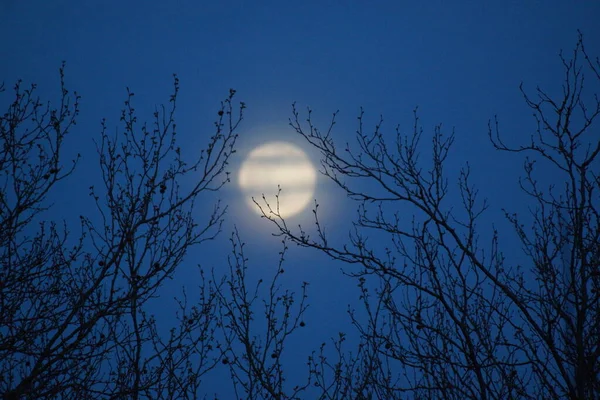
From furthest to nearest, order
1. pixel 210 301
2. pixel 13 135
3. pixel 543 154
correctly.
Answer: pixel 210 301 → pixel 13 135 → pixel 543 154

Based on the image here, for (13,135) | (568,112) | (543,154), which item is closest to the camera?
(568,112)

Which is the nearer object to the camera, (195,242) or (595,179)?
(595,179)

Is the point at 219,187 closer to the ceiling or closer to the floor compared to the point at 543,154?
closer to the ceiling

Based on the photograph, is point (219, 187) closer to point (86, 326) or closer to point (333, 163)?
point (333, 163)

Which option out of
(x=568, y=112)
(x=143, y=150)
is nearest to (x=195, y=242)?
(x=143, y=150)

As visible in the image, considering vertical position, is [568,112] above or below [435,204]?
above

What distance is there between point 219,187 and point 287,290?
8.13 ft

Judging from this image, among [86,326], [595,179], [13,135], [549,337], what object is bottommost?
[549,337]

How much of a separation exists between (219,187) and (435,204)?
232 centimetres

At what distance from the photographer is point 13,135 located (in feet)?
15.4

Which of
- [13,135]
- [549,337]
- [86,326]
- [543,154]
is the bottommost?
[549,337]

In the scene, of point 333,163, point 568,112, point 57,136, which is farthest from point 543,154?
point 57,136

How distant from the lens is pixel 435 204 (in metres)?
3.98

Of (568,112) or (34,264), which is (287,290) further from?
(568,112)
